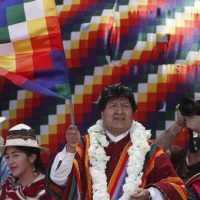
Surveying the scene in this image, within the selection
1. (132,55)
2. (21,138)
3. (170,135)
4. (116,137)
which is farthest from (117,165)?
(132,55)

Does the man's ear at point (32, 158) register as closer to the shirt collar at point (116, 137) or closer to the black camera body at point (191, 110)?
the shirt collar at point (116, 137)

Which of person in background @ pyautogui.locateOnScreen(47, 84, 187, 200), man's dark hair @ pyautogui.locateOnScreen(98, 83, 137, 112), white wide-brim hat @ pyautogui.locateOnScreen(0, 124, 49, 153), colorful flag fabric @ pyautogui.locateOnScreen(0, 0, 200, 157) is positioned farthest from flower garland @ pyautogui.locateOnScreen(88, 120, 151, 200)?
colorful flag fabric @ pyautogui.locateOnScreen(0, 0, 200, 157)

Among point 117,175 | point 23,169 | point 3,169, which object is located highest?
point 117,175

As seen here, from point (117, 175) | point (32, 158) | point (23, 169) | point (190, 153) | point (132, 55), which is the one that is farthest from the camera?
point (132, 55)

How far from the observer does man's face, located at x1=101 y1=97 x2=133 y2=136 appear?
13.5 feet

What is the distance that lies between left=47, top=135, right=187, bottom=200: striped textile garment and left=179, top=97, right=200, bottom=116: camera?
403 mm

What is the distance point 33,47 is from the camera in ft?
14.5

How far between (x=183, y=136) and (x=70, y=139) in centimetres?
195

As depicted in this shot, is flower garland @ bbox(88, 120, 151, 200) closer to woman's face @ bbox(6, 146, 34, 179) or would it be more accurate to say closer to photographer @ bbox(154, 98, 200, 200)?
photographer @ bbox(154, 98, 200, 200)

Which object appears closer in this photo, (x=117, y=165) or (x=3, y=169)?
(x=117, y=165)

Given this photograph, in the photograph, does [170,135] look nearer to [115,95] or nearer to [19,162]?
[115,95]

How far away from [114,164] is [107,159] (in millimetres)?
56

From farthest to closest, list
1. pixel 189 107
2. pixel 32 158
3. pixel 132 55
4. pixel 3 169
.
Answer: pixel 132 55 → pixel 3 169 → pixel 32 158 → pixel 189 107

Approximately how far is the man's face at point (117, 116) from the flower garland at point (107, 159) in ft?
0.27
